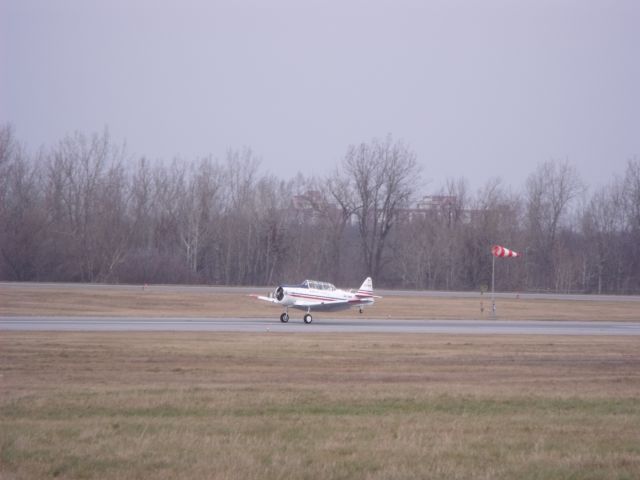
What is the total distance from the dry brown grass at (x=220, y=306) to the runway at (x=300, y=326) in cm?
505

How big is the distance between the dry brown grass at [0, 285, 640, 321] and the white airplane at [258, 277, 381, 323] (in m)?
4.27

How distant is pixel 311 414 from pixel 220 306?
3965 cm

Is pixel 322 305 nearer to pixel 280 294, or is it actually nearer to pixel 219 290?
pixel 280 294

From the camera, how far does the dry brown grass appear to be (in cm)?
4653

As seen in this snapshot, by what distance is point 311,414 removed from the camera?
12500 millimetres

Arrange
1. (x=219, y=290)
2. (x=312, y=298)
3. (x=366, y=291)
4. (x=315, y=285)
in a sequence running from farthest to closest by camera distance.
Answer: (x=219, y=290)
(x=366, y=291)
(x=315, y=285)
(x=312, y=298)

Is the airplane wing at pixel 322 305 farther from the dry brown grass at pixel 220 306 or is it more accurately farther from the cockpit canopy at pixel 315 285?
the dry brown grass at pixel 220 306

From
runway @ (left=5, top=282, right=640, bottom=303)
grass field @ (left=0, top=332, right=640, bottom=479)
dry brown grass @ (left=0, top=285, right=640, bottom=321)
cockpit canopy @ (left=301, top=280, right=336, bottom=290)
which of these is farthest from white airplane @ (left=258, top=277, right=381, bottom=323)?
runway @ (left=5, top=282, right=640, bottom=303)

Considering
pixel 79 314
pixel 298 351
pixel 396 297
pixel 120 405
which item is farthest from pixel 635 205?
pixel 120 405

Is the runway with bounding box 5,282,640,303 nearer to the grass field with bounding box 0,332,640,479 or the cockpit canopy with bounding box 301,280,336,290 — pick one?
the cockpit canopy with bounding box 301,280,336,290

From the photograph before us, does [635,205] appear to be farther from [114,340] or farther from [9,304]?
[114,340]

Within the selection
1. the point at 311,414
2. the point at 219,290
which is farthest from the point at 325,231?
the point at 311,414

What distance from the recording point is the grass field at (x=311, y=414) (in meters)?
9.02

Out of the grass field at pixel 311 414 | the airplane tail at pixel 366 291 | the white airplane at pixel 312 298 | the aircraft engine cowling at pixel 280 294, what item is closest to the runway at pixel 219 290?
the airplane tail at pixel 366 291
